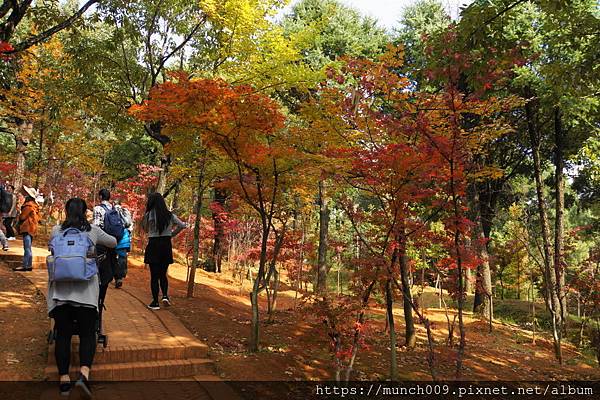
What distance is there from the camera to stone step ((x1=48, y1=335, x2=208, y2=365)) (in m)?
4.01

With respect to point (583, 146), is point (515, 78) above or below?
above

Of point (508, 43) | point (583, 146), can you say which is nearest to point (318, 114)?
point (508, 43)

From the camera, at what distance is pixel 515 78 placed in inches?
440

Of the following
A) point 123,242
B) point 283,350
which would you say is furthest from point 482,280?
point 123,242

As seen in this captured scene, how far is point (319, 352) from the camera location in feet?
20.3

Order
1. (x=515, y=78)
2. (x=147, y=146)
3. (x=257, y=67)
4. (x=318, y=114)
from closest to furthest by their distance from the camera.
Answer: (x=318, y=114)
(x=257, y=67)
(x=515, y=78)
(x=147, y=146)

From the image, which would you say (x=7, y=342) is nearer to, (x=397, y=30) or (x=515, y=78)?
(x=515, y=78)

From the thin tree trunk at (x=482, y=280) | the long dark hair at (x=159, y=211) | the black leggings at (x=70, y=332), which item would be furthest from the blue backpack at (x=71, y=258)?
the thin tree trunk at (x=482, y=280)

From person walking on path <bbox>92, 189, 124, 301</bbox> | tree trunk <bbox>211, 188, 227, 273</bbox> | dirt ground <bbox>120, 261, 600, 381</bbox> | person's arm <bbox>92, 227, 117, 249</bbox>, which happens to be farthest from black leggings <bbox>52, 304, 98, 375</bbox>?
tree trunk <bbox>211, 188, 227, 273</bbox>

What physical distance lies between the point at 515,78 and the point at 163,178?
9982 mm

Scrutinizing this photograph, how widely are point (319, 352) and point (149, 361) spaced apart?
2.82 metres

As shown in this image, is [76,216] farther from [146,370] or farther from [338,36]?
[338,36]

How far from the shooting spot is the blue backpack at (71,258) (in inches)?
131

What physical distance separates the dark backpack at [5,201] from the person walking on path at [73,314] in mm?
5823
